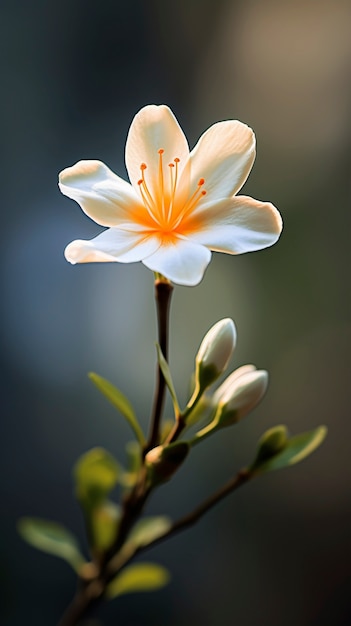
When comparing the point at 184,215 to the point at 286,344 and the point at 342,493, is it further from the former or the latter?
the point at 342,493

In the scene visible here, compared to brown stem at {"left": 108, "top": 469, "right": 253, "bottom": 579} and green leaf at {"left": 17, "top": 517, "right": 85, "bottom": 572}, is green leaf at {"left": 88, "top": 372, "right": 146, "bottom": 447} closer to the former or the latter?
brown stem at {"left": 108, "top": 469, "right": 253, "bottom": 579}

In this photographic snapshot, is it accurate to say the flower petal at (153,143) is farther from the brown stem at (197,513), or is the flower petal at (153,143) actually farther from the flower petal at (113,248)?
the brown stem at (197,513)

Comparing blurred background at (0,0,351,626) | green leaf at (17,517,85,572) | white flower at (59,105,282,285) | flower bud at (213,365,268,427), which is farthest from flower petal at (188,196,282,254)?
blurred background at (0,0,351,626)

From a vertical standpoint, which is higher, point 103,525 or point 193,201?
point 193,201

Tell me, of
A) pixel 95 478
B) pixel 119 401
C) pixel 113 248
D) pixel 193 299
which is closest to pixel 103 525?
pixel 95 478

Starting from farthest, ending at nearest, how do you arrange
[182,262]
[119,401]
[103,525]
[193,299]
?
[193,299] → [103,525] → [119,401] → [182,262]

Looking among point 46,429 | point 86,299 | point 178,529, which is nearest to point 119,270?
point 86,299

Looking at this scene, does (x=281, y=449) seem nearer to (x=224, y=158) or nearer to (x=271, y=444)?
(x=271, y=444)
